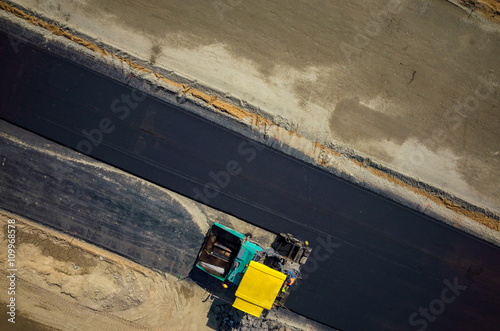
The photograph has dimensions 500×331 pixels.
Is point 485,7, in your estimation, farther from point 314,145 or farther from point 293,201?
point 293,201

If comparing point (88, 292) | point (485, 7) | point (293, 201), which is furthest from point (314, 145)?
point (88, 292)

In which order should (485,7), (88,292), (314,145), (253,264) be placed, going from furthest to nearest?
(485,7) < (314,145) < (88,292) < (253,264)

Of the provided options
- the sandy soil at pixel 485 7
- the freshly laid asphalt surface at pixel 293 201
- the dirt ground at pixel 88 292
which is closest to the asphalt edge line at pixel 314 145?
the freshly laid asphalt surface at pixel 293 201

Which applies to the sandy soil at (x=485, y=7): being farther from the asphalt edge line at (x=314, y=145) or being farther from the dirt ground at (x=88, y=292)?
the dirt ground at (x=88, y=292)

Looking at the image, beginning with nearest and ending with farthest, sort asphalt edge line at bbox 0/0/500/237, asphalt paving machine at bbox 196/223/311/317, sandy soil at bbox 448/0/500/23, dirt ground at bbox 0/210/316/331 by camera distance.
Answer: asphalt paving machine at bbox 196/223/311/317
asphalt edge line at bbox 0/0/500/237
dirt ground at bbox 0/210/316/331
sandy soil at bbox 448/0/500/23

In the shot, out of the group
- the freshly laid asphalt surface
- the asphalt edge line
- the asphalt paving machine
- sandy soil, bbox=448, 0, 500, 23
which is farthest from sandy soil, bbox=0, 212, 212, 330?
sandy soil, bbox=448, 0, 500, 23

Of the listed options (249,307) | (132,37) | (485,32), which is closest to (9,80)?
(132,37)

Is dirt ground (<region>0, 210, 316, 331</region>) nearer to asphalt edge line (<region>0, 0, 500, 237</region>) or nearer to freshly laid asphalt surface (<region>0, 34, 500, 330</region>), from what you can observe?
freshly laid asphalt surface (<region>0, 34, 500, 330</region>)
